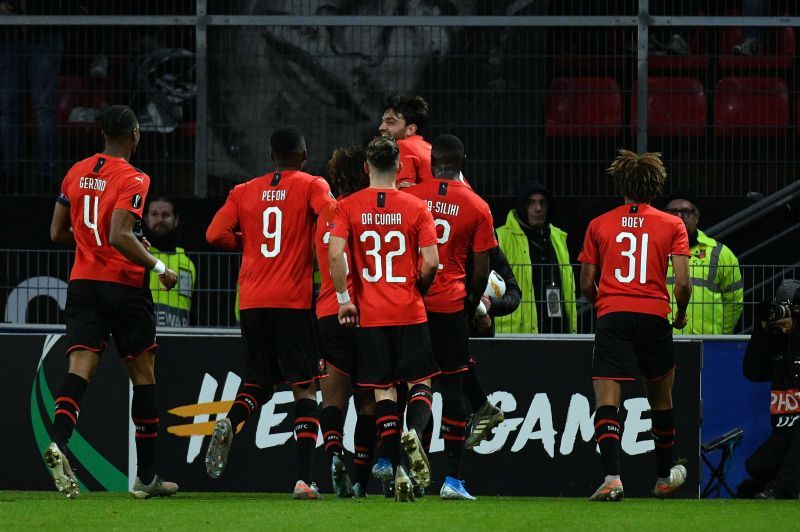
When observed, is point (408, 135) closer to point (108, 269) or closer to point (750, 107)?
point (108, 269)

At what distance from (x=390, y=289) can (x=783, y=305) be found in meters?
3.19

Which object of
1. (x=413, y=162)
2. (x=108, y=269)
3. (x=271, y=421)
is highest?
(x=413, y=162)

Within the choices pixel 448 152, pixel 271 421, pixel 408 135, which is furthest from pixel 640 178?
pixel 271 421

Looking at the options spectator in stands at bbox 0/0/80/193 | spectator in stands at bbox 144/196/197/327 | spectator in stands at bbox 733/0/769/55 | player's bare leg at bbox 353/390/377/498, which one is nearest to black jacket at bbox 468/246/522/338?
player's bare leg at bbox 353/390/377/498

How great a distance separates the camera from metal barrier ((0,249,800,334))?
1148 cm

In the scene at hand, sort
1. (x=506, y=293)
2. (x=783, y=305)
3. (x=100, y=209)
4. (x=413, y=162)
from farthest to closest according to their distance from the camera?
(x=783, y=305), (x=506, y=293), (x=413, y=162), (x=100, y=209)

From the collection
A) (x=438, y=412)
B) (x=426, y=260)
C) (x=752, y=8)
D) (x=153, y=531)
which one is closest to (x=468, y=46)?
(x=752, y=8)

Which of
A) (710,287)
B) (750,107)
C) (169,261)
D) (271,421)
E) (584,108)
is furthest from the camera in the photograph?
(584,108)

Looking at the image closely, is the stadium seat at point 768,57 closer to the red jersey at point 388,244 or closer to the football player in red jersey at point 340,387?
the football player in red jersey at point 340,387

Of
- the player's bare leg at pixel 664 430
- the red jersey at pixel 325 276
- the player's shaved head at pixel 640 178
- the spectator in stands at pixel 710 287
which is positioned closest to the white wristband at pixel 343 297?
the red jersey at pixel 325 276

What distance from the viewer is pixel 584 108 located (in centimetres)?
1278

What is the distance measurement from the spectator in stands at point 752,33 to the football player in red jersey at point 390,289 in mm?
5113

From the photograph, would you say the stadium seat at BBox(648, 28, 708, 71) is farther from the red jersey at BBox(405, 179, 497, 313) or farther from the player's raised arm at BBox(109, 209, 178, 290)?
the player's raised arm at BBox(109, 209, 178, 290)

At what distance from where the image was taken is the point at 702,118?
1276 centimetres
